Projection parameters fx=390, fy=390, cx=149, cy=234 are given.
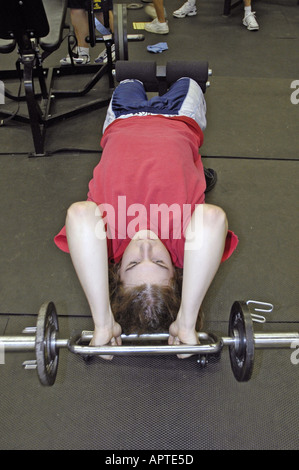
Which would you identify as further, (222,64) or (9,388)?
(222,64)

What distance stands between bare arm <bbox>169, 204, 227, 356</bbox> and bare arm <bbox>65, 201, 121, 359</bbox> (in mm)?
213

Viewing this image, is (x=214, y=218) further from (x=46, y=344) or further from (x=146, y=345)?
(x=46, y=344)

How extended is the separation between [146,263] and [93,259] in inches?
7.6

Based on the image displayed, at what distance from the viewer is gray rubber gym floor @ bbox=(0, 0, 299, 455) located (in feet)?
3.96

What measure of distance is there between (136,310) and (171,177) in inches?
18.7

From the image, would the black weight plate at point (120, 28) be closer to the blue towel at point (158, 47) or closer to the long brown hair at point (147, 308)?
the blue towel at point (158, 47)

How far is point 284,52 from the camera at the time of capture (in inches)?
133

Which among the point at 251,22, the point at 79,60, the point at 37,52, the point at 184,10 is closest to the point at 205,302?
the point at 37,52

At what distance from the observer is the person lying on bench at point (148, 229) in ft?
3.43

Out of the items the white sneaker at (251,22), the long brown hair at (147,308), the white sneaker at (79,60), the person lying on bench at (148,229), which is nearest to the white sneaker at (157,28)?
the white sneaker at (251,22)

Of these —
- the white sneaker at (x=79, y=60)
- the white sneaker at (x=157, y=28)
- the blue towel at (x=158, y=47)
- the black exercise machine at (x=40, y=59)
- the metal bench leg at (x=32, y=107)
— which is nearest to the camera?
the black exercise machine at (x=40, y=59)

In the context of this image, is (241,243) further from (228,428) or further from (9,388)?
(9,388)

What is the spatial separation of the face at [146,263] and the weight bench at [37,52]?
125cm

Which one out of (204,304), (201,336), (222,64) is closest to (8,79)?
(222,64)
